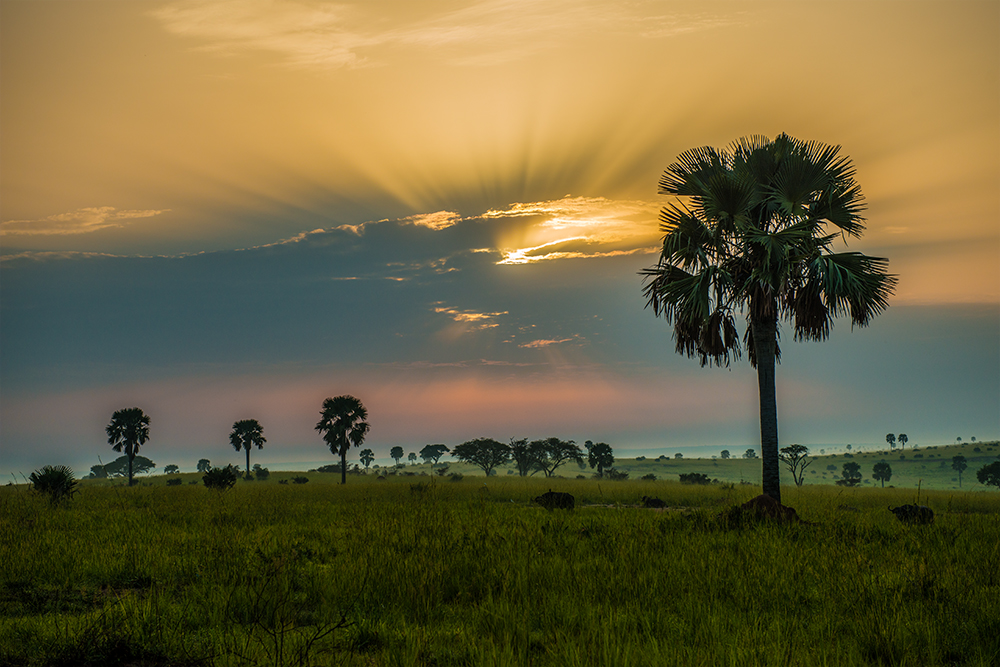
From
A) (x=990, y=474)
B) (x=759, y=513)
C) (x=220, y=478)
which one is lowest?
(x=990, y=474)

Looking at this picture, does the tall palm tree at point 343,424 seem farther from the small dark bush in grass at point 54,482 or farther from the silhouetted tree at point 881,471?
the silhouetted tree at point 881,471

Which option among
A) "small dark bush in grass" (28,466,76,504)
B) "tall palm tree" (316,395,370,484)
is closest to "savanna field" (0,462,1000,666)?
"small dark bush in grass" (28,466,76,504)

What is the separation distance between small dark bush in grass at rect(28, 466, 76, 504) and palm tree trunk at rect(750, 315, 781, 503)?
24.9 metres

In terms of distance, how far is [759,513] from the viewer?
15469 mm

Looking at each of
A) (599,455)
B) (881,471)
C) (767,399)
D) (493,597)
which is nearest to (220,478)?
(767,399)

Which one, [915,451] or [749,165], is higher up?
[749,165]

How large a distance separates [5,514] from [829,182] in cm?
2686

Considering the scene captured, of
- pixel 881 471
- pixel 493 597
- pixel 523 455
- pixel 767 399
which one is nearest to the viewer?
pixel 493 597

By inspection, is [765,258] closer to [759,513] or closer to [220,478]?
[759,513]

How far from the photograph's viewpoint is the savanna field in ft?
17.7

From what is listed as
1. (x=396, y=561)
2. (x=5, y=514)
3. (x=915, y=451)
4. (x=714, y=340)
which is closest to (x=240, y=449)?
(x=5, y=514)

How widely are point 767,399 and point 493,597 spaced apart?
1539 cm

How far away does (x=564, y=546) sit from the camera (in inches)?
400

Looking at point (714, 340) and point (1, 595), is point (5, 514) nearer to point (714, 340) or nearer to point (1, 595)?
point (1, 595)
